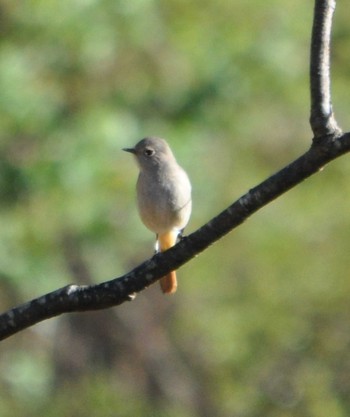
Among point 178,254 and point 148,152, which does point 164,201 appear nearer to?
point 148,152

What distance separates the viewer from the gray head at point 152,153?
6156 millimetres

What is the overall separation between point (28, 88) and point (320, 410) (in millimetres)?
4020

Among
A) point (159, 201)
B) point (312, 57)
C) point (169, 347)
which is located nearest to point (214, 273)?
point (169, 347)

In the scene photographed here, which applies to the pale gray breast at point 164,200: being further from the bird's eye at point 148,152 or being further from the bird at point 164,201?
the bird's eye at point 148,152

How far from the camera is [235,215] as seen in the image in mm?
3812

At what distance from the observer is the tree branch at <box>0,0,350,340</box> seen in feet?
12.2

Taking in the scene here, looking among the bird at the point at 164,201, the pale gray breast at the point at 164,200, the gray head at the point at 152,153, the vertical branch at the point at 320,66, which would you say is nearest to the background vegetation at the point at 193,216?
the gray head at the point at 152,153

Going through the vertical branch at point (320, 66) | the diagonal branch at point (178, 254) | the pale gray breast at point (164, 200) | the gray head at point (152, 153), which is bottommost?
the diagonal branch at point (178, 254)

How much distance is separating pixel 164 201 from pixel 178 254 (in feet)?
5.72

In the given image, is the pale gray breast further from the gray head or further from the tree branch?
the tree branch

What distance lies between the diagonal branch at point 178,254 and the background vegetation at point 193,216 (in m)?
5.49

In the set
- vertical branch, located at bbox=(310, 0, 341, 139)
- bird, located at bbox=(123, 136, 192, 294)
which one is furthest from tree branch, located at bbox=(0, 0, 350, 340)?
bird, located at bbox=(123, 136, 192, 294)

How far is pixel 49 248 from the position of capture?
10742 millimetres

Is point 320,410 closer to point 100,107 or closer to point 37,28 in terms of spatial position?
point 100,107
